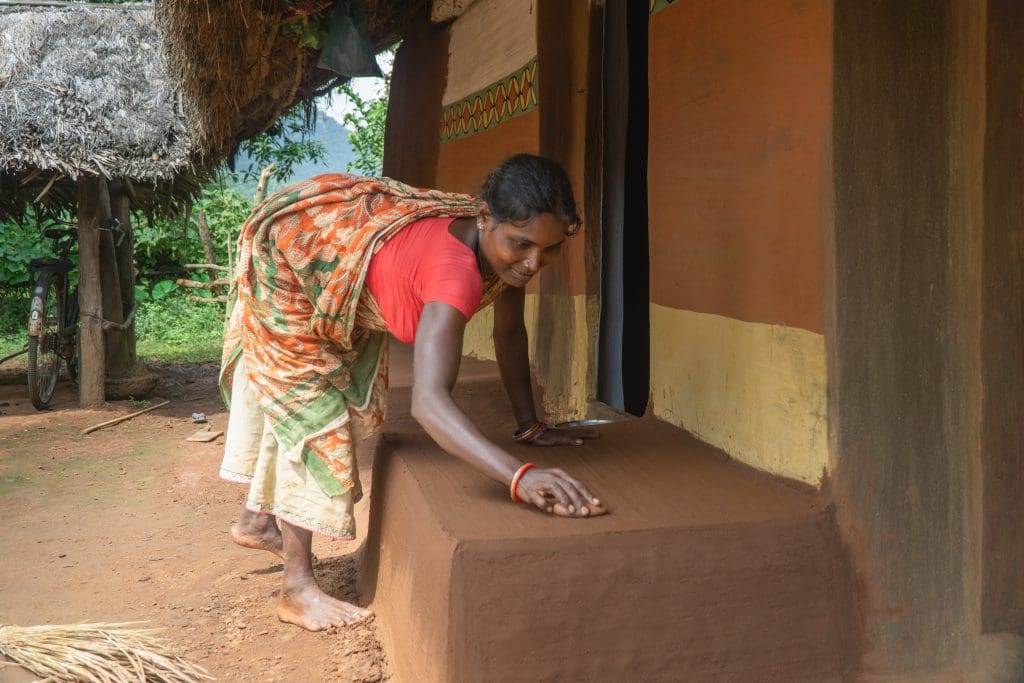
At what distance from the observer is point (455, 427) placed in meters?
2.18

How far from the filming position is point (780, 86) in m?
2.38

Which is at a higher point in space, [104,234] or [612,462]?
[104,234]

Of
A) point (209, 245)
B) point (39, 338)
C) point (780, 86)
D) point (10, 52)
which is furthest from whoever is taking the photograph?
point (209, 245)

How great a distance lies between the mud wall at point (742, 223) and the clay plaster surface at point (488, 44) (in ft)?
3.95

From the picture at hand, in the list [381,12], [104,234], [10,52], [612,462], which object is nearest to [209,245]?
[104,234]

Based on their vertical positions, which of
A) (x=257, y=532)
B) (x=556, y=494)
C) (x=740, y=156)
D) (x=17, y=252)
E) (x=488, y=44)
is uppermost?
(x=488, y=44)

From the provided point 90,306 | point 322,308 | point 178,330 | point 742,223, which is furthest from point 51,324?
point 742,223

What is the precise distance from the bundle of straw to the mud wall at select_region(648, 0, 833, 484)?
5.07 ft

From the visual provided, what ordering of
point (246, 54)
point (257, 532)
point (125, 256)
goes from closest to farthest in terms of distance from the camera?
point (257, 532) < point (246, 54) < point (125, 256)

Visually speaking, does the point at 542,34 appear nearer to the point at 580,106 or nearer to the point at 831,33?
the point at 580,106

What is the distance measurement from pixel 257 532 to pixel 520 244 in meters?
1.59

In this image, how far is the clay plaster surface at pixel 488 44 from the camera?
414 cm

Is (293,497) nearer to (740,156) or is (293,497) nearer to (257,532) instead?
(257,532)

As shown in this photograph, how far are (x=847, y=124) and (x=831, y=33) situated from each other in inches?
7.8
